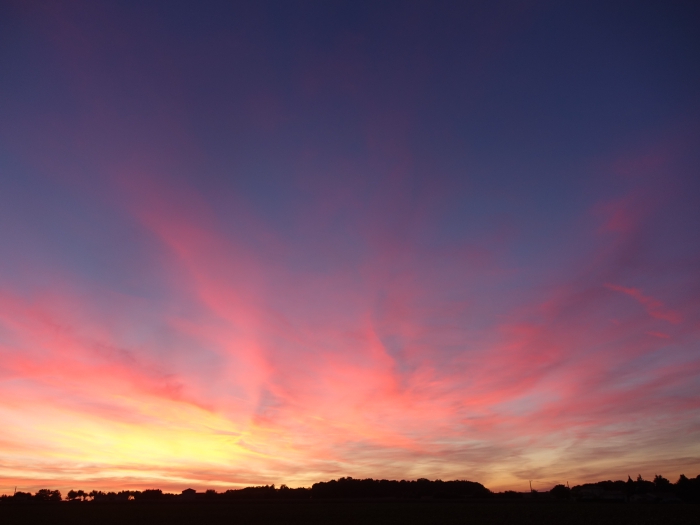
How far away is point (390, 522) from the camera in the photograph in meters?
59.1

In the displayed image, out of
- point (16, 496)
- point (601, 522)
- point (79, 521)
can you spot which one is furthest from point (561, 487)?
point (16, 496)

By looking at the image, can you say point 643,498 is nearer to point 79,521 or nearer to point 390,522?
point 390,522

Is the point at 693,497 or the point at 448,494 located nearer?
the point at 693,497

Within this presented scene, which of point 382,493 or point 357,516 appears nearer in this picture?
Result: point 357,516

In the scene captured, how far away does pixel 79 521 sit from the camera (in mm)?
60844

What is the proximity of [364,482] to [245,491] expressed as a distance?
155 ft

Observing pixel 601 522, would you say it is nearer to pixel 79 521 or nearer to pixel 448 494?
pixel 79 521

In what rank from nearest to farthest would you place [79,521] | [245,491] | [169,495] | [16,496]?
[79,521] → [16,496] → [169,495] → [245,491]

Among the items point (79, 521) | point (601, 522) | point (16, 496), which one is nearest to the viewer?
point (601, 522)

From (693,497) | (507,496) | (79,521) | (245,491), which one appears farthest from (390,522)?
(693,497)

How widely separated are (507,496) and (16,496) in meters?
156

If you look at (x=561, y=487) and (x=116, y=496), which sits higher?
(x=561, y=487)

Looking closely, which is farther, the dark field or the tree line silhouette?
the tree line silhouette

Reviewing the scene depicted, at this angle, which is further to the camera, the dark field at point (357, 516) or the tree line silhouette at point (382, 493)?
the tree line silhouette at point (382, 493)
